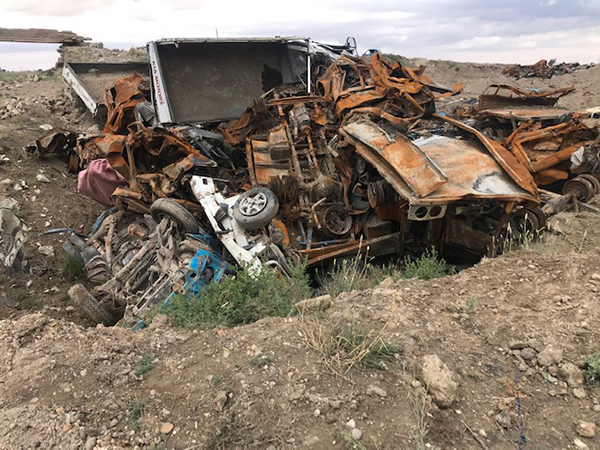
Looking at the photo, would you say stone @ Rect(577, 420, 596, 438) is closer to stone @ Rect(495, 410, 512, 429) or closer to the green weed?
stone @ Rect(495, 410, 512, 429)

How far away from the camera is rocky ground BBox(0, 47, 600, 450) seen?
1927mm

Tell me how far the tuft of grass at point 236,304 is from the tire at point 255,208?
45.0 inches

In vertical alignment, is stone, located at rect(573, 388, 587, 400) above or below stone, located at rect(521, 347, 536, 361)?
below

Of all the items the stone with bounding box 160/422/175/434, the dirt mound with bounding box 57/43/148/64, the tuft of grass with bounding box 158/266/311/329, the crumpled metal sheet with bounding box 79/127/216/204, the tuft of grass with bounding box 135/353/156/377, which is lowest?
the tuft of grass with bounding box 158/266/311/329

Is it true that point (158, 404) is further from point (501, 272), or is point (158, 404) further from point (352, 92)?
point (352, 92)

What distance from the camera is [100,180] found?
6.04m

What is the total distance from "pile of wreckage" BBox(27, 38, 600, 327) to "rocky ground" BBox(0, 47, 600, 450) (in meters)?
1.19

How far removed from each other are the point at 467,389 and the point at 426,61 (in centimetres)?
2530

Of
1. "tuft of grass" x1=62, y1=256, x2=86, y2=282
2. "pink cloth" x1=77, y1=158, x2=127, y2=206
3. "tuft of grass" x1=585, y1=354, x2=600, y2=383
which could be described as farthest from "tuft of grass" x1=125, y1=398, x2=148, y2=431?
"pink cloth" x1=77, y1=158, x2=127, y2=206

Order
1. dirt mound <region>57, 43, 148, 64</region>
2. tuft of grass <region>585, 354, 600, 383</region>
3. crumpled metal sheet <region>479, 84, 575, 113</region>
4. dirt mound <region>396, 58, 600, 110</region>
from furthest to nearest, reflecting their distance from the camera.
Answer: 1. dirt mound <region>57, 43, 148, 64</region>
2. dirt mound <region>396, 58, 600, 110</region>
3. crumpled metal sheet <region>479, 84, 575, 113</region>
4. tuft of grass <region>585, 354, 600, 383</region>

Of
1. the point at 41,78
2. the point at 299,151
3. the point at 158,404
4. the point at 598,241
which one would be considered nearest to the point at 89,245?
the point at 299,151

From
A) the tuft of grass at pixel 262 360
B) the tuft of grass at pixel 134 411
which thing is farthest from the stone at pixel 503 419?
the tuft of grass at pixel 134 411

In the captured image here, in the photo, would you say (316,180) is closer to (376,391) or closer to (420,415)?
(376,391)

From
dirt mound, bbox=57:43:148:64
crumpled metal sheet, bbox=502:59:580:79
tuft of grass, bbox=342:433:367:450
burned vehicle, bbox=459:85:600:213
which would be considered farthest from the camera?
crumpled metal sheet, bbox=502:59:580:79
